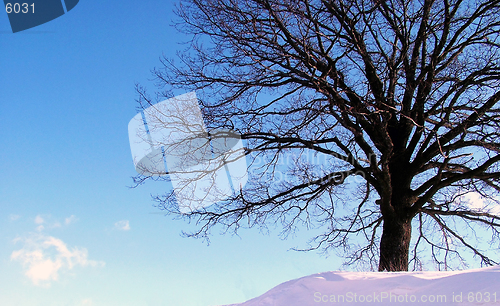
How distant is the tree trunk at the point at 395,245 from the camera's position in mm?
7180

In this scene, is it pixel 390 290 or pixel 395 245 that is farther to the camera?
pixel 395 245

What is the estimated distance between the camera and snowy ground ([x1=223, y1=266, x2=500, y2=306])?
138 inches

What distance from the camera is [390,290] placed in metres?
3.90

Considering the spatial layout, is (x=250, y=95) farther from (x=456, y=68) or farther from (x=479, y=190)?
(x=479, y=190)

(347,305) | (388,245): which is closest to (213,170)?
(388,245)

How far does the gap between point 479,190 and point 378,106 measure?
3.45 meters

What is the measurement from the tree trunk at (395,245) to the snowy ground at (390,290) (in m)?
2.89

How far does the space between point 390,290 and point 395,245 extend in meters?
3.72

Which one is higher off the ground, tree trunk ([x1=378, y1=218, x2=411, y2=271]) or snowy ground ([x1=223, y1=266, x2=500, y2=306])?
tree trunk ([x1=378, y1=218, x2=411, y2=271])

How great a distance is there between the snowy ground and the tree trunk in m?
2.89

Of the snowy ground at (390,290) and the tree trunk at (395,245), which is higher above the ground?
the tree trunk at (395,245)

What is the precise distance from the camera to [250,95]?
26.1ft

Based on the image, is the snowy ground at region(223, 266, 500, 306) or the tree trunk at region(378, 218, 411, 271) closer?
the snowy ground at region(223, 266, 500, 306)

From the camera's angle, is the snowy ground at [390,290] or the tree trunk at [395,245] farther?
the tree trunk at [395,245]
